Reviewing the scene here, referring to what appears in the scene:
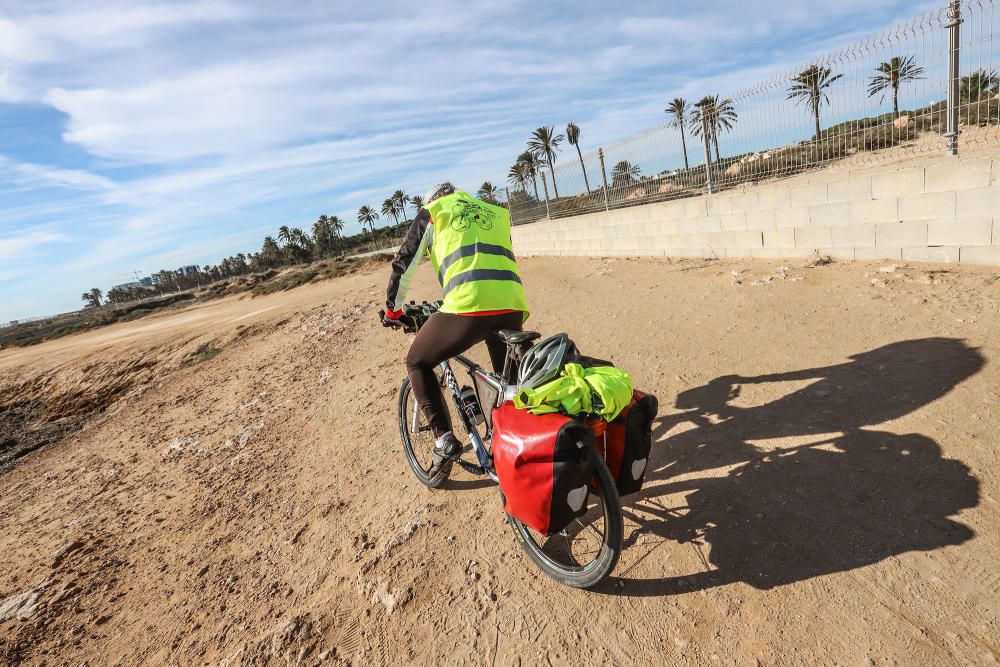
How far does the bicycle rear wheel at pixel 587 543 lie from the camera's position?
77.3 inches

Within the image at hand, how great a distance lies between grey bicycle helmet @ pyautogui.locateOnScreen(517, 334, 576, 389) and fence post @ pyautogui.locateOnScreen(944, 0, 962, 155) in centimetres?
594

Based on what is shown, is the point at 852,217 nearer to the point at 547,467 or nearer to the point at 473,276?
the point at 473,276

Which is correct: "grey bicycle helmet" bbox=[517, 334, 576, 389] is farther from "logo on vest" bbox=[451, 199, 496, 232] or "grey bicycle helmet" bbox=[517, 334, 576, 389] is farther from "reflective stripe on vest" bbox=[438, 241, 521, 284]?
"logo on vest" bbox=[451, 199, 496, 232]

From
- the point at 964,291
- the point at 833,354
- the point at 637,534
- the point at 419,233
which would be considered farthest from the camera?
the point at 964,291

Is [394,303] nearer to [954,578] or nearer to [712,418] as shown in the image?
[712,418]

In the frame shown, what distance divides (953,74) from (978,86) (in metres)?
0.30

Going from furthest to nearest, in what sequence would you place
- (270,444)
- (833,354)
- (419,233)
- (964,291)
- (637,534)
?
(270,444), (964,291), (833,354), (419,233), (637,534)

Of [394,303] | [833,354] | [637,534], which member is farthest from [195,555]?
[833,354]

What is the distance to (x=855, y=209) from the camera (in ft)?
19.9

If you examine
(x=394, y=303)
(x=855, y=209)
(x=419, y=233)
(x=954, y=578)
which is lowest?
(x=954, y=578)

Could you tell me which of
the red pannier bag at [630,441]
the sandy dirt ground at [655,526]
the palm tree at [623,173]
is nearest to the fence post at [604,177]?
the palm tree at [623,173]

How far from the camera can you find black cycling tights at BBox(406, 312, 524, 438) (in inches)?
112

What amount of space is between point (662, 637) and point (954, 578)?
122 centimetres

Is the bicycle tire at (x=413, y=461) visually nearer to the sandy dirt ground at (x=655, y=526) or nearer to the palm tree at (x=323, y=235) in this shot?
the sandy dirt ground at (x=655, y=526)
